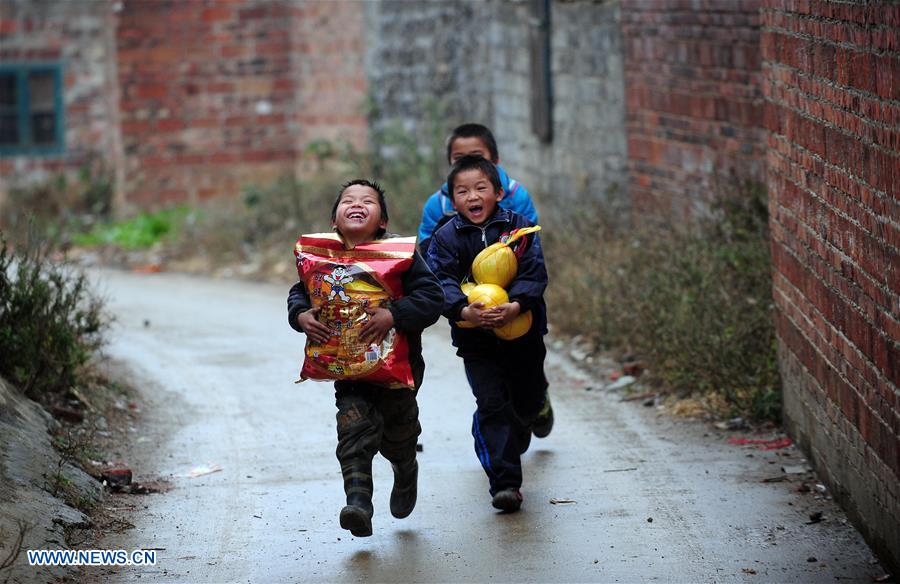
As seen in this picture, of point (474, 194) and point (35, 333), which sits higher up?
point (474, 194)

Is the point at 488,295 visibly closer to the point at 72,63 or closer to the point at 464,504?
the point at 464,504

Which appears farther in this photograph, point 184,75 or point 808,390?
point 184,75

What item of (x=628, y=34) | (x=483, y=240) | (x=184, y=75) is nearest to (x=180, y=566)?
(x=483, y=240)

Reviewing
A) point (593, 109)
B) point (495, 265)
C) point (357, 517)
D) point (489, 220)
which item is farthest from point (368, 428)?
point (593, 109)

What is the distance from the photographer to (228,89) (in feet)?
66.7

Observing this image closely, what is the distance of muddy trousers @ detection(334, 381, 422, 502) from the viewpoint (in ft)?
17.3

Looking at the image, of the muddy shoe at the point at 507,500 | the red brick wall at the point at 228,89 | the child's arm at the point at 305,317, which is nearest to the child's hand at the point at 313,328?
the child's arm at the point at 305,317

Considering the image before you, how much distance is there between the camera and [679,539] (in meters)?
5.36

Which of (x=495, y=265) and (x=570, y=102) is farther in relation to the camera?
(x=570, y=102)

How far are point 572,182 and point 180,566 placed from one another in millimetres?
8651

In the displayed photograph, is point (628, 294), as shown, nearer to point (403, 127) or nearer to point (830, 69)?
point (830, 69)

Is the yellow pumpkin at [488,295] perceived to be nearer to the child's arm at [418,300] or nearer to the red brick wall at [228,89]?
the child's arm at [418,300]

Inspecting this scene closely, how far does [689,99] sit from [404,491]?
6094 mm

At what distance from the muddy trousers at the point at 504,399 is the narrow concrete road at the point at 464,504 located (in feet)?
0.76
